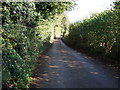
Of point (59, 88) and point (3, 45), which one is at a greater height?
point (3, 45)

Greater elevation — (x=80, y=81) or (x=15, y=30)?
(x=15, y=30)

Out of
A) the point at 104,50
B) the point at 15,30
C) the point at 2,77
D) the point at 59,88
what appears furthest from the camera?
the point at 104,50

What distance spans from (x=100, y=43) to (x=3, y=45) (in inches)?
388

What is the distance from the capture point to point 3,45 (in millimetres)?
3818

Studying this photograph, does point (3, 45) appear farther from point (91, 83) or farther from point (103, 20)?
point (103, 20)

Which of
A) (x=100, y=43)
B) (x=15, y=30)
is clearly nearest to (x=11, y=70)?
(x=15, y=30)

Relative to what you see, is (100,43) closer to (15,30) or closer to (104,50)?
(104,50)

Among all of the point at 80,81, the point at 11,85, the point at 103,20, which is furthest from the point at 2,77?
the point at 103,20

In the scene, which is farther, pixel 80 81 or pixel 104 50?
pixel 104 50

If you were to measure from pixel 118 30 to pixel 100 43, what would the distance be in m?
3.48

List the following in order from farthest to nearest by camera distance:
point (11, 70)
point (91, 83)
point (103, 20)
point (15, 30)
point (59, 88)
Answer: point (103, 20)
point (91, 83)
point (59, 88)
point (15, 30)
point (11, 70)

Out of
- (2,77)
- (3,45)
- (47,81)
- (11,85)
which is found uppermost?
(3,45)

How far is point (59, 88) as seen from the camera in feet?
17.3

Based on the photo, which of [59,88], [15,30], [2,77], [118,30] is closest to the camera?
[2,77]
